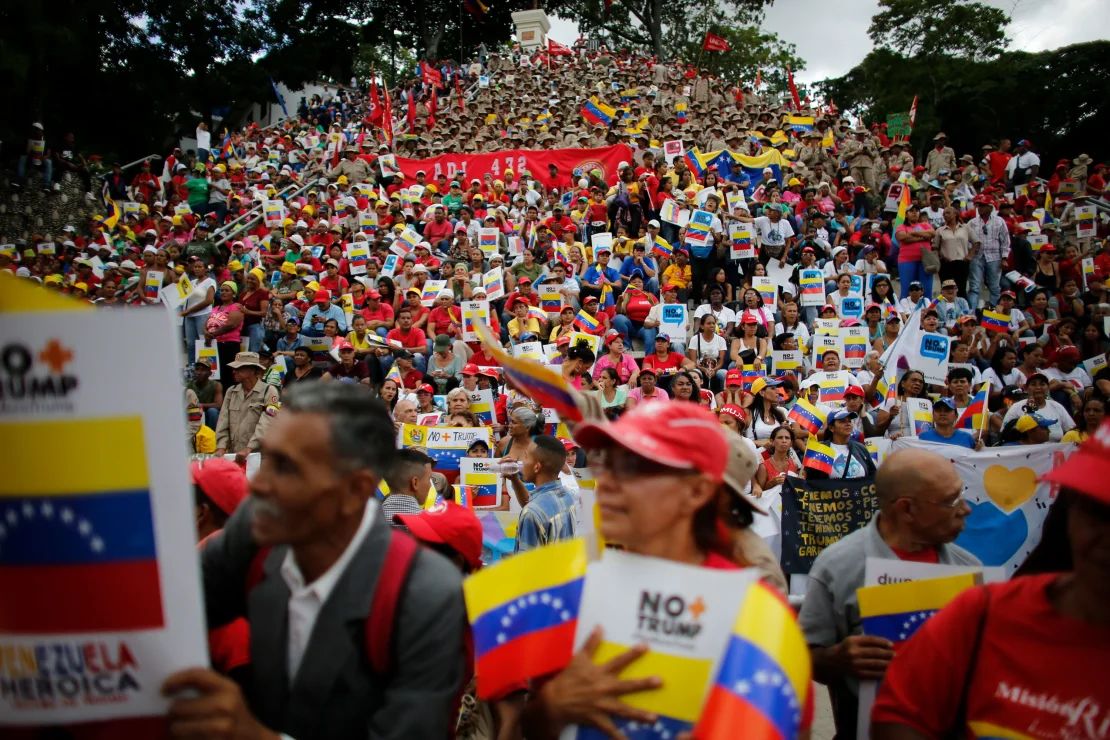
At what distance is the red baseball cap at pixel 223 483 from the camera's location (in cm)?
273

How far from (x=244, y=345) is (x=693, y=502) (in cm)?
1048

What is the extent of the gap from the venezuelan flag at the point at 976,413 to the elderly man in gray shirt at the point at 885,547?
465 cm

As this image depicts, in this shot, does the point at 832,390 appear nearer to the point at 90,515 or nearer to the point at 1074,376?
the point at 1074,376

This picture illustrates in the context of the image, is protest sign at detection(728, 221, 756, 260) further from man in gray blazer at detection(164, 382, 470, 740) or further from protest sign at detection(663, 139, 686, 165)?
man in gray blazer at detection(164, 382, 470, 740)

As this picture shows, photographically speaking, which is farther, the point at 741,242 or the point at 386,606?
the point at 741,242

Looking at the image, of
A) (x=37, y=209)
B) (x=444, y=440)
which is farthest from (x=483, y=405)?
(x=37, y=209)

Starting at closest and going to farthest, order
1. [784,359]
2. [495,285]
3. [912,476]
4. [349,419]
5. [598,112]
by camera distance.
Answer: [349,419], [912,476], [784,359], [495,285], [598,112]

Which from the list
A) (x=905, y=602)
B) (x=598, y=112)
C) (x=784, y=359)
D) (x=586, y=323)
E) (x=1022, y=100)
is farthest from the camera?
(x=1022, y=100)

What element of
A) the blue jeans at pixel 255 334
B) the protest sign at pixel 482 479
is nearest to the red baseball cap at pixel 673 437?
the protest sign at pixel 482 479

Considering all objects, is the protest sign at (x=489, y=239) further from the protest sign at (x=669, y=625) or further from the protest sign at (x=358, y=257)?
the protest sign at (x=669, y=625)

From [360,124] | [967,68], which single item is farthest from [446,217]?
[967,68]

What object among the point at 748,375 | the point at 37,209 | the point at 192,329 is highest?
the point at 37,209

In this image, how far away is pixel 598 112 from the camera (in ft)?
Result: 71.7

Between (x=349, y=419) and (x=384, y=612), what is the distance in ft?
1.36
